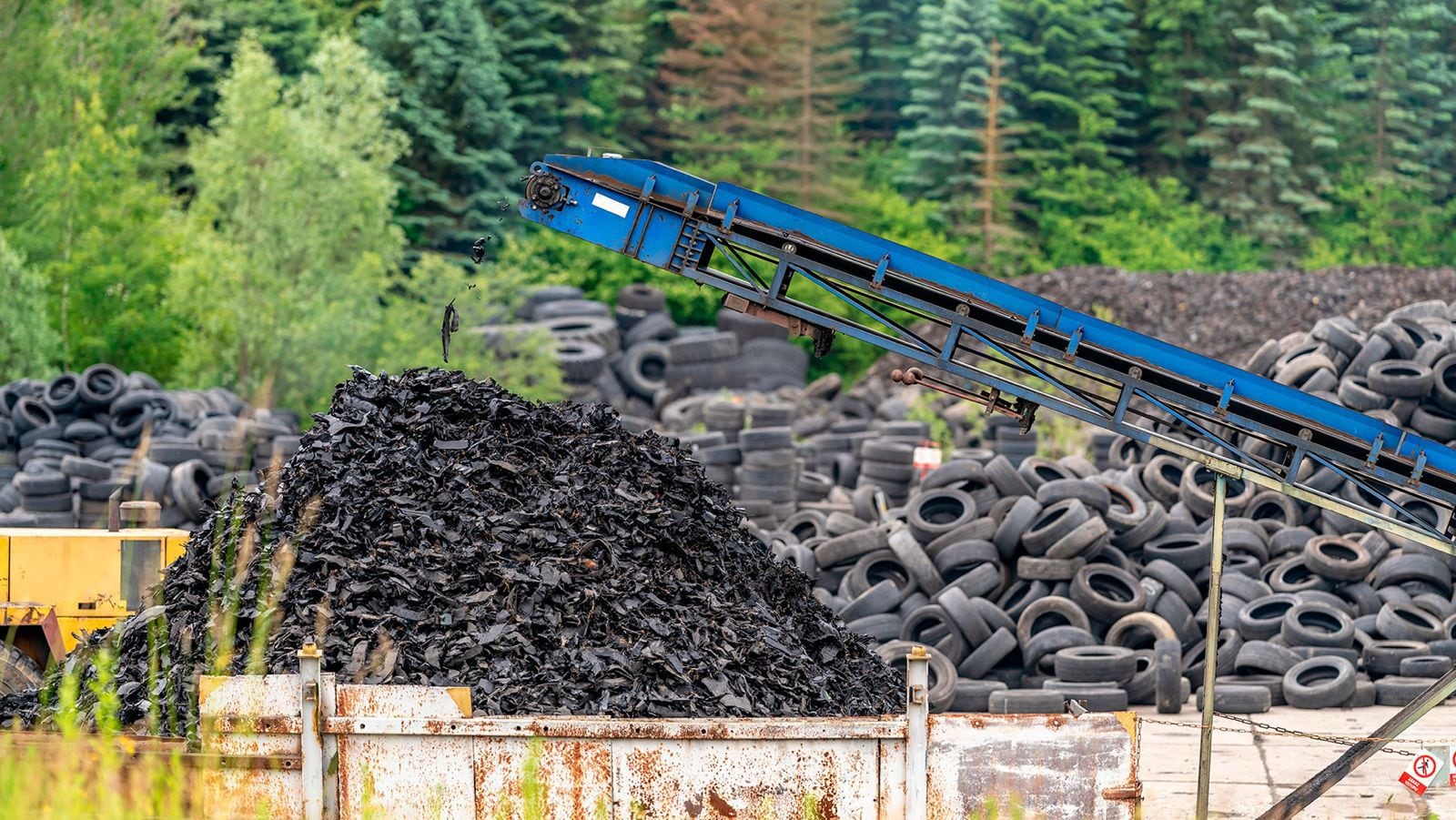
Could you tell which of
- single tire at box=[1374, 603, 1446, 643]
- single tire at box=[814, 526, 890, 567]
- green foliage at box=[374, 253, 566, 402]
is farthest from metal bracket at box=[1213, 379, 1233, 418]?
green foliage at box=[374, 253, 566, 402]

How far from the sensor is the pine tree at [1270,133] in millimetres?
57469

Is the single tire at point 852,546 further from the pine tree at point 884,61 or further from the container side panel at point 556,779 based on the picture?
the pine tree at point 884,61

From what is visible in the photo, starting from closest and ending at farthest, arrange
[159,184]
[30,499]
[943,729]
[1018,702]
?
[943,729] → [1018,702] → [30,499] → [159,184]

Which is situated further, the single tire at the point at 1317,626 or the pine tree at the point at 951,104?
the pine tree at the point at 951,104

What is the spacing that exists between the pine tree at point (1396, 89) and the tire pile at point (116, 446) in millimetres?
44220

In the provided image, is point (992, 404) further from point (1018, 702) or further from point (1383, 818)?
point (1018, 702)

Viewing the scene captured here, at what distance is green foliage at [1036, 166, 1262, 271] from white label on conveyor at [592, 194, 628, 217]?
47.7 metres

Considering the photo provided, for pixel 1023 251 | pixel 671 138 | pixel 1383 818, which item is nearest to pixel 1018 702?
pixel 1383 818

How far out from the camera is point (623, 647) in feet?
34.6

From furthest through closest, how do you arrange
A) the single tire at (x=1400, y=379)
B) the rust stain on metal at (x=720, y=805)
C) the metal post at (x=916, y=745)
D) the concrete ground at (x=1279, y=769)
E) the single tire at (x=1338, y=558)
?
1. the single tire at (x=1400, y=379)
2. the single tire at (x=1338, y=558)
3. the concrete ground at (x=1279, y=769)
4. the rust stain on metal at (x=720, y=805)
5. the metal post at (x=916, y=745)

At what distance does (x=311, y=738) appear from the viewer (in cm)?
821

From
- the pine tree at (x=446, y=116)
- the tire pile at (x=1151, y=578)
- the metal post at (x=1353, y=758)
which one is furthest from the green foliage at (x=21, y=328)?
the metal post at (x=1353, y=758)

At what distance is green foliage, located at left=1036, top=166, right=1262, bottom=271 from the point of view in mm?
57281

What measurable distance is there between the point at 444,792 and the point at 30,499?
16353 millimetres
